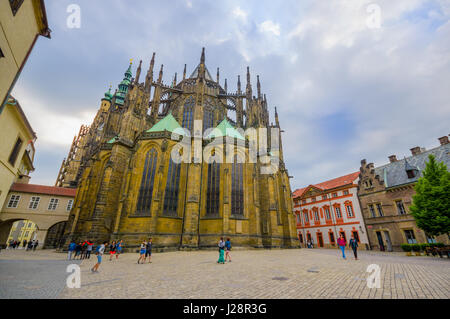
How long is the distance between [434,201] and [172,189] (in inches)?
892

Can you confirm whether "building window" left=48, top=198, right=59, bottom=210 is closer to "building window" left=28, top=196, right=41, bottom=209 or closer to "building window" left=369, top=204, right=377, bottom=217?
"building window" left=28, top=196, right=41, bottom=209

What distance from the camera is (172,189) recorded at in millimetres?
20938

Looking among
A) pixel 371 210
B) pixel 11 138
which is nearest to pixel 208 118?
pixel 11 138

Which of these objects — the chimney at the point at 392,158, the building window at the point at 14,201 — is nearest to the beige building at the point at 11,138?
the building window at the point at 14,201

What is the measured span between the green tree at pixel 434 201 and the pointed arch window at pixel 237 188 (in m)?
15.2

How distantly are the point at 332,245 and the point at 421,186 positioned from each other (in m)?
17.6

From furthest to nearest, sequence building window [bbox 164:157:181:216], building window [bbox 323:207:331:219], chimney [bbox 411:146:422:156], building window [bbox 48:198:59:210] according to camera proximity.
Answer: building window [bbox 323:207:331:219] → building window [bbox 48:198:59:210] → chimney [bbox 411:146:422:156] → building window [bbox 164:157:181:216]

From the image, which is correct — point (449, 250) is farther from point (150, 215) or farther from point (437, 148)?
point (150, 215)

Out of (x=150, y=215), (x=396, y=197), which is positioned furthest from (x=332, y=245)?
(x=150, y=215)

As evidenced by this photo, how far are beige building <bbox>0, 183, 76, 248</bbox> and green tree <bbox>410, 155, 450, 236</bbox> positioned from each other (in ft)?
135

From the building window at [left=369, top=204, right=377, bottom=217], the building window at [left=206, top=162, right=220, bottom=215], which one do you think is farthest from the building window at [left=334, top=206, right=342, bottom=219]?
the building window at [left=206, top=162, right=220, bottom=215]

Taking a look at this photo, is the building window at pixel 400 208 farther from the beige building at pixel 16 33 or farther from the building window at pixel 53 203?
the building window at pixel 53 203

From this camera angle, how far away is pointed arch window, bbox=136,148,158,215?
1959 cm

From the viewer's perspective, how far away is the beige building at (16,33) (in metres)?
6.19
